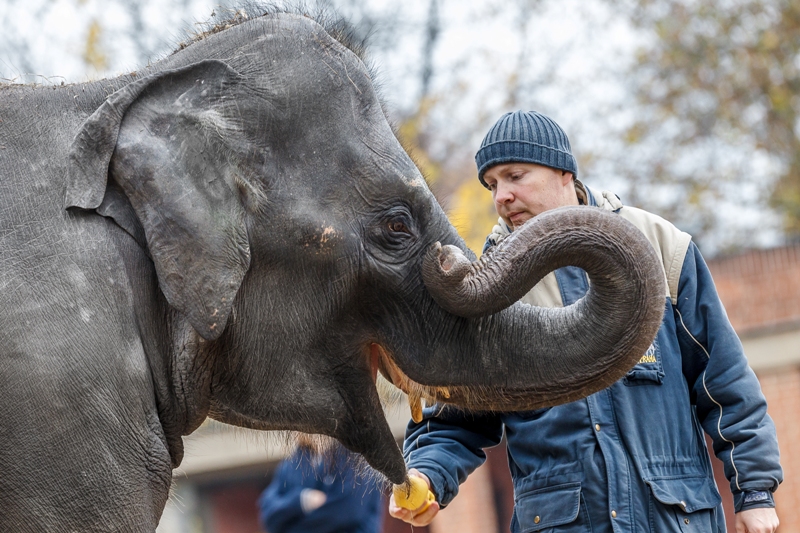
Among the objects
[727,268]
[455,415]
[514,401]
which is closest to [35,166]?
[514,401]

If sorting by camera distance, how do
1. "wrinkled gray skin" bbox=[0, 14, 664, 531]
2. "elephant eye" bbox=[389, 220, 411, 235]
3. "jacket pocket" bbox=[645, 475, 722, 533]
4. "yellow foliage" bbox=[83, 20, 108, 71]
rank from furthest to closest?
"yellow foliage" bbox=[83, 20, 108, 71], "jacket pocket" bbox=[645, 475, 722, 533], "elephant eye" bbox=[389, 220, 411, 235], "wrinkled gray skin" bbox=[0, 14, 664, 531]

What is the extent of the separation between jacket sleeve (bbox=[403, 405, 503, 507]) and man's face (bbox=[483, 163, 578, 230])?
68 centimetres

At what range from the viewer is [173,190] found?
267cm

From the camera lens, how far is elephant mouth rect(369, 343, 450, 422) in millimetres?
3010

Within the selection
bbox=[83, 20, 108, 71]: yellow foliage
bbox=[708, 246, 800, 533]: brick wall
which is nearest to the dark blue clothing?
bbox=[708, 246, 800, 533]: brick wall

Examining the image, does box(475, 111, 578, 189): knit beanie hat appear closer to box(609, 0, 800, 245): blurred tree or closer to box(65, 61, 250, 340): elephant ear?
box(65, 61, 250, 340): elephant ear

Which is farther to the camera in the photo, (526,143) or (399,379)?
(526,143)

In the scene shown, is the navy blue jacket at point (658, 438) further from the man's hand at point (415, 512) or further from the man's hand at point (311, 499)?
the man's hand at point (311, 499)

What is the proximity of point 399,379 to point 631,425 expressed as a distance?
83 centimetres

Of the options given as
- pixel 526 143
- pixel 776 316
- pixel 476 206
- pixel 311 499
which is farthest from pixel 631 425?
pixel 476 206

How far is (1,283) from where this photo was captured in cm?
250

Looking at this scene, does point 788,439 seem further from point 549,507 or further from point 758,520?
point 549,507

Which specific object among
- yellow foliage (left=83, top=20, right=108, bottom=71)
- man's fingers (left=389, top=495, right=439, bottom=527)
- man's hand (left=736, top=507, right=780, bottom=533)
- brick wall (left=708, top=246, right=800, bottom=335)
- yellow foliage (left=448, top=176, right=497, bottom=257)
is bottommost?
man's hand (left=736, top=507, right=780, bottom=533)

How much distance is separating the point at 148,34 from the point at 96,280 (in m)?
15.3
